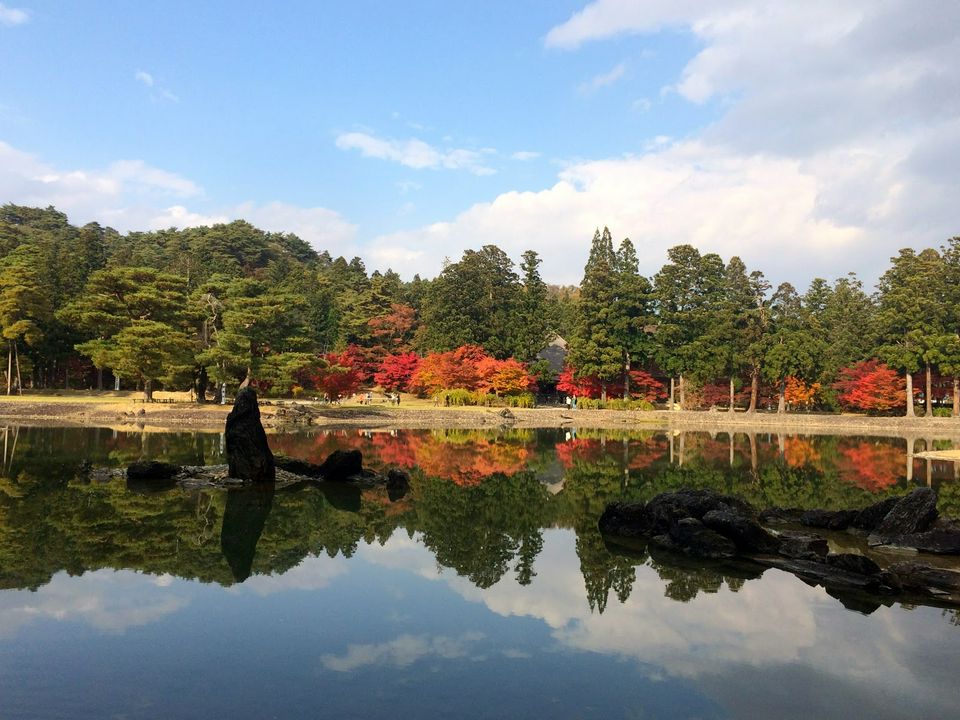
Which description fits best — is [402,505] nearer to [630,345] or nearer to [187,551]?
[187,551]

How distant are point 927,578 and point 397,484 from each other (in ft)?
35.5

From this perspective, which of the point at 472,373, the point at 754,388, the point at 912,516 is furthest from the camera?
the point at 472,373

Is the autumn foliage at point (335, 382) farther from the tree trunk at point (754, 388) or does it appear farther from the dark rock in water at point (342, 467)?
the tree trunk at point (754, 388)

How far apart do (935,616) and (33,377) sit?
54.8 meters

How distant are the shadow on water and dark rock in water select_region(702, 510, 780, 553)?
714 cm

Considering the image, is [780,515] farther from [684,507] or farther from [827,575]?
[827,575]

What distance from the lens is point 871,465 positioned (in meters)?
22.8

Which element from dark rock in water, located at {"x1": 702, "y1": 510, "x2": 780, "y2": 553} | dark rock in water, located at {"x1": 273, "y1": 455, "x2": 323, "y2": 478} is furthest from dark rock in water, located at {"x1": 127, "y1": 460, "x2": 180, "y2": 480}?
dark rock in water, located at {"x1": 702, "y1": 510, "x2": 780, "y2": 553}

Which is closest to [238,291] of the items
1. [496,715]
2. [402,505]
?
[402,505]

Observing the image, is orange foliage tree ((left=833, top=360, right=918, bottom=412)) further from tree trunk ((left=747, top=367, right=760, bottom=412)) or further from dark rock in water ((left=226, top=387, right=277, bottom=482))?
dark rock in water ((left=226, top=387, right=277, bottom=482))

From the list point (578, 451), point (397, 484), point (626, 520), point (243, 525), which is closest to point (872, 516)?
point (626, 520)

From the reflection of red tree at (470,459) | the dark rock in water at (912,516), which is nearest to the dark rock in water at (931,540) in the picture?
the dark rock in water at (912,516)

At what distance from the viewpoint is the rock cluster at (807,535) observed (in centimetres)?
888

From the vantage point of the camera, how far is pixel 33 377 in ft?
158
